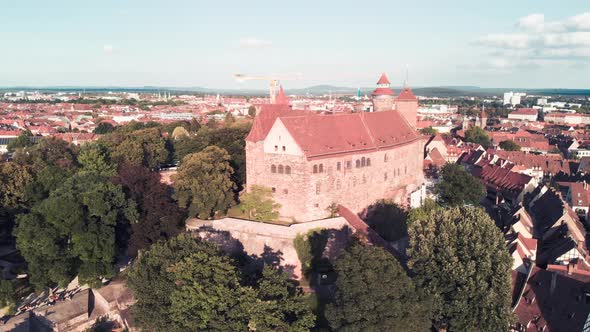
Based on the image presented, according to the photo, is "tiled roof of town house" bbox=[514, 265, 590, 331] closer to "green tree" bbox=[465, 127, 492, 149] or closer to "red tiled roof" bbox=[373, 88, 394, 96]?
"red tiled roof" bbox=[373, 88, 394, 96]

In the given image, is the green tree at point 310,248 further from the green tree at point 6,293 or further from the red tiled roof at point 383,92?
the red tiled roof at point 383,92

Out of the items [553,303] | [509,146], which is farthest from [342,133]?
[509,146]

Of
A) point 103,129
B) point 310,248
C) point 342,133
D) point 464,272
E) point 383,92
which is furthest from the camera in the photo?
point 103,129

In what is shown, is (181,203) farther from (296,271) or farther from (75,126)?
(75,126)

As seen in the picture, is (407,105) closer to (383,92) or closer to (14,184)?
(383,92)

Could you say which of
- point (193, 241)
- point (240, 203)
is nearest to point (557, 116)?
point (240, 203)

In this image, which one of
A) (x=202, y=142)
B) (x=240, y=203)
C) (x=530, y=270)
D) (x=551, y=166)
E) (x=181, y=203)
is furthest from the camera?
(x=551, y=166)
